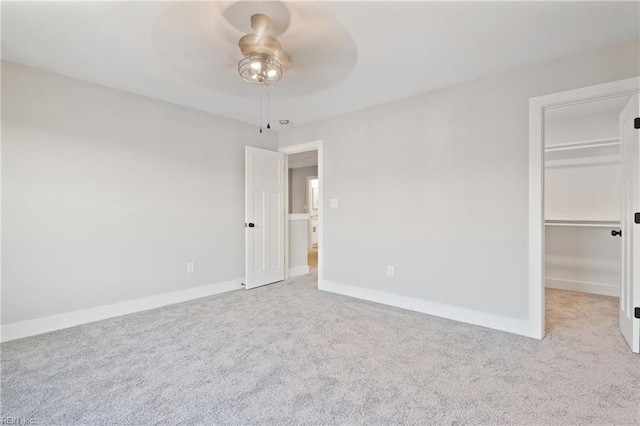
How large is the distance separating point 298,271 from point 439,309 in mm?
2540

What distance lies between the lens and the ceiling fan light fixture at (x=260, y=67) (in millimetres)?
2141

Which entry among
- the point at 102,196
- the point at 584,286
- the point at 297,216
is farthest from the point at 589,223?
the point at 102,196

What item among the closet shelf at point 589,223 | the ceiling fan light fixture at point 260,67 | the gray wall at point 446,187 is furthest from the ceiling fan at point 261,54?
the closet shelf at point 589,223

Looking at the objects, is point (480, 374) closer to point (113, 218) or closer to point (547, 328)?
point (547, 328)

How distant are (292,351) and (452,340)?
137cm

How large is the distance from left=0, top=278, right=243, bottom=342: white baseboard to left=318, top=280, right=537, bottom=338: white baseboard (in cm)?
160

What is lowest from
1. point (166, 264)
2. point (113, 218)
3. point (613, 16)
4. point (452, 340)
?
point (452, 340)

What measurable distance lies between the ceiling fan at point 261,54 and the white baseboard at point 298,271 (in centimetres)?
327

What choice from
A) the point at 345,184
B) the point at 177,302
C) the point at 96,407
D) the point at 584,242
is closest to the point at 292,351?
the point at 96,407

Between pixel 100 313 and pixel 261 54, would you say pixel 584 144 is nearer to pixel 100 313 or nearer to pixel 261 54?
pixel 261 54

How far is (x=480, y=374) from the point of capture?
1965 mm

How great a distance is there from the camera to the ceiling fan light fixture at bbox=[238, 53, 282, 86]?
2.14 metres

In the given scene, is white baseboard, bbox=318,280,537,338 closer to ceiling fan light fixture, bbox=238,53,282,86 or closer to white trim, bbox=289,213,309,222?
white trim, bbox=289,213,309,222

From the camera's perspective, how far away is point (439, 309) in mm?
3094
